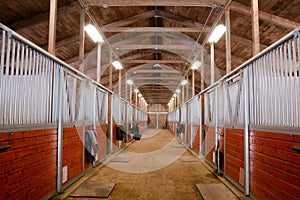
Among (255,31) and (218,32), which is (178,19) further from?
(255,31)

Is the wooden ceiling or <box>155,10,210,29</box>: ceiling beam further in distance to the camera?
<box>155,10,210,29</box>: ceiling beam

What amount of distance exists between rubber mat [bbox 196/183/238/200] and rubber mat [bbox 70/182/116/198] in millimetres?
1187

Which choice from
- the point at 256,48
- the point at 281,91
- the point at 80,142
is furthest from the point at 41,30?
the point at 281,91

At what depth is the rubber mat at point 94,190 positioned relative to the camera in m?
2.95

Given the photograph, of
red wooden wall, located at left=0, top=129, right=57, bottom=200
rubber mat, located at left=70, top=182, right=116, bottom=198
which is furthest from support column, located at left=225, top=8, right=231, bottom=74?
red wooden wall, located at left=0, top=129, right=57, bottom=200

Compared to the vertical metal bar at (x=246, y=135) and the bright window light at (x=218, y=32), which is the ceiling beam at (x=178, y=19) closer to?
the bright window light at (x=218, y=32)

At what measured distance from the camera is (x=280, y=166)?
2.12 m

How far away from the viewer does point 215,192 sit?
3082 mm

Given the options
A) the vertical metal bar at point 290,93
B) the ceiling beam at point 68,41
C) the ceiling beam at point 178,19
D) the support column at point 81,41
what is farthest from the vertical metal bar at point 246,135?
the ceiling beam at point 68,41

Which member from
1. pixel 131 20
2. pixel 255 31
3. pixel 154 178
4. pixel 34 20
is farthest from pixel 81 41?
pixel 255 31

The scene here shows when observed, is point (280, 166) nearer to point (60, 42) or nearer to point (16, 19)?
point (16, 19)

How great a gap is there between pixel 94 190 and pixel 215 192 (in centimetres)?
155

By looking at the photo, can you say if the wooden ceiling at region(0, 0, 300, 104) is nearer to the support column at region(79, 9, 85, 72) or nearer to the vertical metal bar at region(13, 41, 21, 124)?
the support column at region(79, 9, 85, 72)

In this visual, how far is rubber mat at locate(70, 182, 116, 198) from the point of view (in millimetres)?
2952
